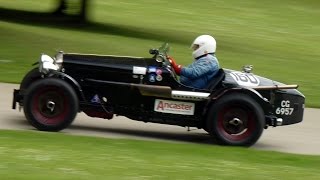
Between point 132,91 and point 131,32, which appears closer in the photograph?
point 132,91

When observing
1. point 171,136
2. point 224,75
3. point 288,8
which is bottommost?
point 171,136

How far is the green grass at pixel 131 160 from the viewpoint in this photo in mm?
7953

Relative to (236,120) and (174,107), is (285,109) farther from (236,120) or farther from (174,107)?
(174,107)

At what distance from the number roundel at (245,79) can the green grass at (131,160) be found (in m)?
1.06

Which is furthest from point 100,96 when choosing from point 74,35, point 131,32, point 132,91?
point 131,32

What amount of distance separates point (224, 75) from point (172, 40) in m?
Answer: 16.0

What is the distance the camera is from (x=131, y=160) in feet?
29.1

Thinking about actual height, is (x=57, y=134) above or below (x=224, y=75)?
below

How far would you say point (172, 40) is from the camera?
27.5 m

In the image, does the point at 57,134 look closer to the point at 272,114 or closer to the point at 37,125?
the point at 37,125

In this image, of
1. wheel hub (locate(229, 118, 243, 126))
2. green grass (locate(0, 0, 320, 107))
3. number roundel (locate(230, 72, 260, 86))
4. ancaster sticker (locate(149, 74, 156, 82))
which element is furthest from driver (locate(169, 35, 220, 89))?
green grass (locate(0, 0, 320, 107))

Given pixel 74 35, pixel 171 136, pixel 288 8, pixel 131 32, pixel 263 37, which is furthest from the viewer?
pixel 288 8

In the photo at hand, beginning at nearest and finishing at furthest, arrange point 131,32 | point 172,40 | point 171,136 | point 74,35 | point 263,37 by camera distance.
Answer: point 171,136 → point 74,35 → point 172,40 → point 131,32 → point 263,37

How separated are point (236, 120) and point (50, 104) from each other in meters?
2.61
